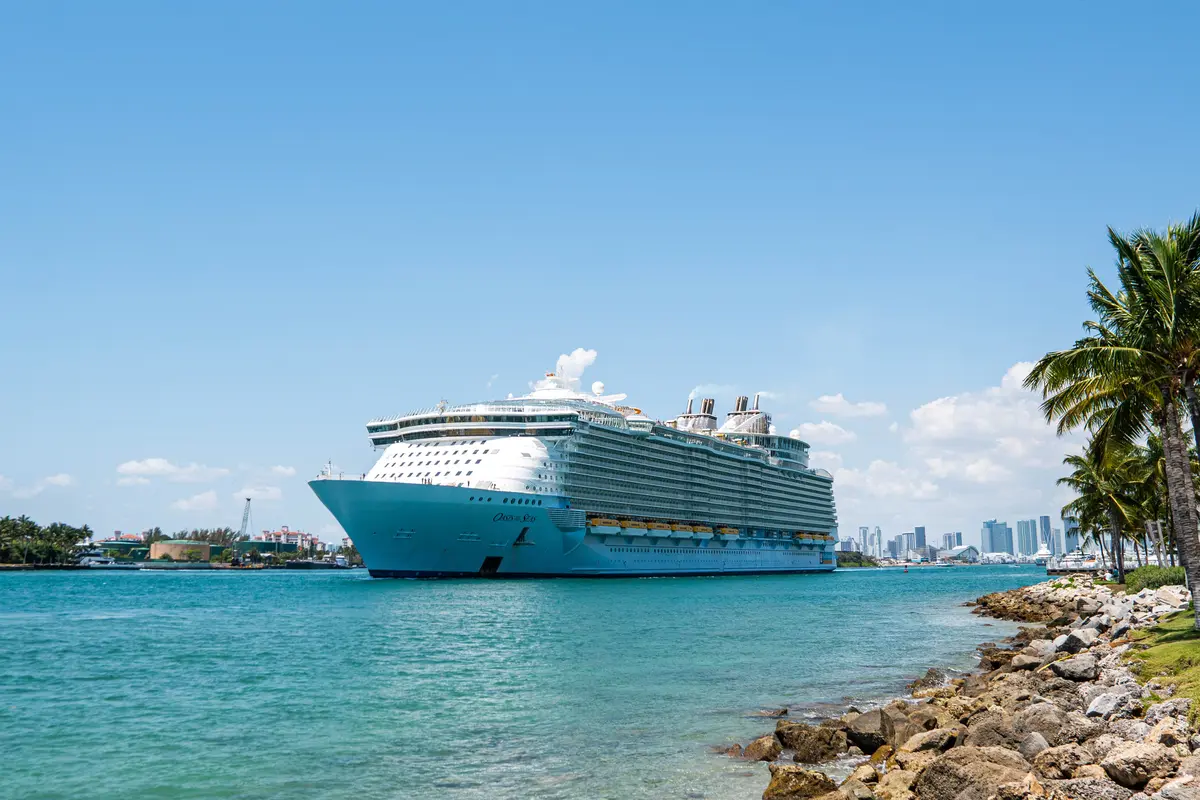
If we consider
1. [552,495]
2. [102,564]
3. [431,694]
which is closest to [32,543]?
[102,564]

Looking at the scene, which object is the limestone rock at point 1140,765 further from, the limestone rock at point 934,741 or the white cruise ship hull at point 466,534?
the white cruise ship hull at point 466,534

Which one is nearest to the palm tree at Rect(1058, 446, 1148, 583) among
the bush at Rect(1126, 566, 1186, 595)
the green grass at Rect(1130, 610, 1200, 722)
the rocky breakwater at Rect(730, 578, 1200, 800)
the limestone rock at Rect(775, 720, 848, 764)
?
the bush at Rect(1126, 566, 1186, 595)

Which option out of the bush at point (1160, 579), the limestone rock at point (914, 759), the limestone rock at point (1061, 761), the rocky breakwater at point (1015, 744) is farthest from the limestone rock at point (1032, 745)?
the bush at point (1160, 579)

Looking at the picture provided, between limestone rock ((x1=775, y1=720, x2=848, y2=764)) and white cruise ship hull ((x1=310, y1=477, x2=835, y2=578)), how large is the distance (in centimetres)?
4717

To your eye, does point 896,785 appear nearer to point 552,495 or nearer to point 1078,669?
point 1078,669

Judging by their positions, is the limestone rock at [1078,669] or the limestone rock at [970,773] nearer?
the limestone rock at [970,773]

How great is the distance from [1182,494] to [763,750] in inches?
439

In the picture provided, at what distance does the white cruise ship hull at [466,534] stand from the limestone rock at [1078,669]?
46599 mm

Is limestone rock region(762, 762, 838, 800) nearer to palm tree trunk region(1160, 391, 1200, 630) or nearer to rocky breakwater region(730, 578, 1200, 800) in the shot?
rocky breakwater region(730, 578, 1200, 800)

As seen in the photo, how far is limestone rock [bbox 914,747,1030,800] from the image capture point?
32.8 ft

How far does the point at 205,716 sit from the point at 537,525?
4912 cm

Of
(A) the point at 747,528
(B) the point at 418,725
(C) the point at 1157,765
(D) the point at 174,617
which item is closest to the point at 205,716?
(B) the point at 418,725

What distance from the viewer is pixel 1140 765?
9258 millimetres

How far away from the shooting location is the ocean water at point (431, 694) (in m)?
14.2
